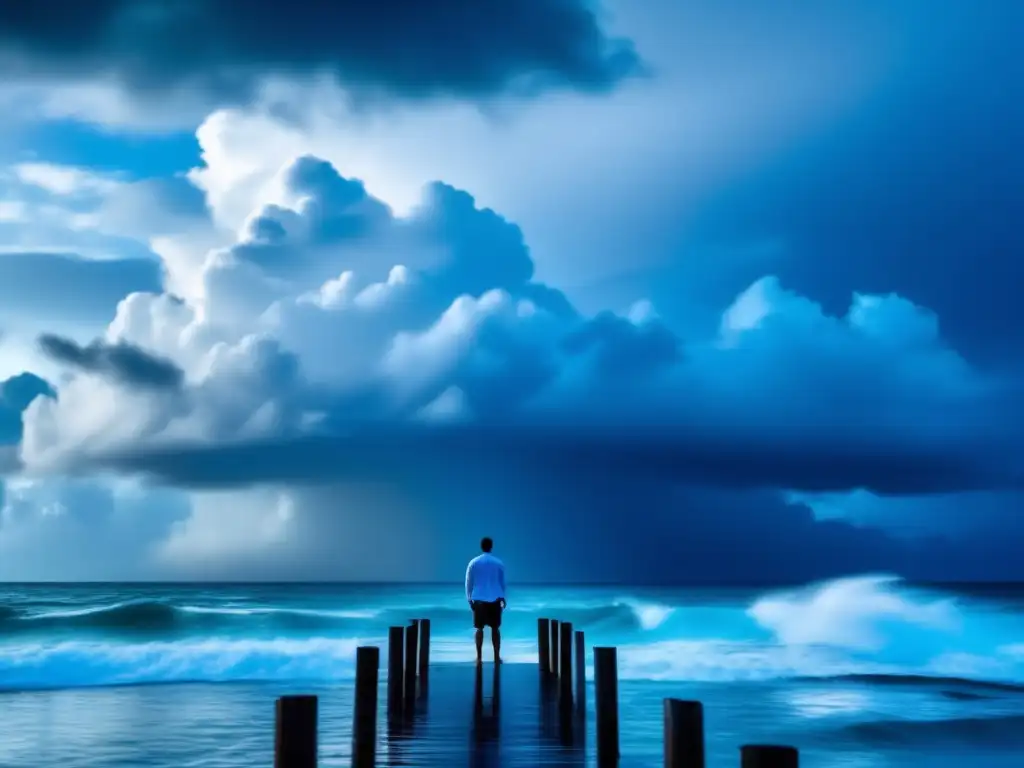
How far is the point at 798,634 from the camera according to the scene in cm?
3897

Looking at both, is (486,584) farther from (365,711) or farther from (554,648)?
(365,711)

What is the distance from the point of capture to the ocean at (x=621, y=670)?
536 inches

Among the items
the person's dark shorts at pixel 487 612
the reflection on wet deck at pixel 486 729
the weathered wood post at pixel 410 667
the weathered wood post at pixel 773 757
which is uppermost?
the person's dark shorts at pixel 487 612

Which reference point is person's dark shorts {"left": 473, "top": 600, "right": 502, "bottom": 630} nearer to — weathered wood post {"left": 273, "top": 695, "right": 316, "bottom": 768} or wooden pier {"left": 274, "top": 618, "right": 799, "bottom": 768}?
wooden pier {"left": 274, "top": 618, "right": 799, "bottom": 768}

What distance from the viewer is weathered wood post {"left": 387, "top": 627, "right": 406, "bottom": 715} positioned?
1271cm

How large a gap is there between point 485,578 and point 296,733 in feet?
28.9

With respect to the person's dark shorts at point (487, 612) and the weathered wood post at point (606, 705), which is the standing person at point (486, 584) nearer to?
the person's dark shorts at point (487, 612)

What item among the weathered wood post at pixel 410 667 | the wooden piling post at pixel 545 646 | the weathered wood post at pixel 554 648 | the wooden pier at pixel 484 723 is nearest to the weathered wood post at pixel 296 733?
the wooden pier at pixel 484 723

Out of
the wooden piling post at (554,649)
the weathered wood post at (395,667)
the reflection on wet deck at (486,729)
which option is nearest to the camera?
the reflection on wet deck at (486,729)

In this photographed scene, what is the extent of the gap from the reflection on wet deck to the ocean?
2.59 feet

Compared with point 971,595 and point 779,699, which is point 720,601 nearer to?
Answer: point 971,595

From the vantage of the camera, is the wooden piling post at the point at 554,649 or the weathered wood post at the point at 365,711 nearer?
the weathered wood post at the point at 365,711

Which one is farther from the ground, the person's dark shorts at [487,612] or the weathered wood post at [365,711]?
the person's dark shorts at [487,612]

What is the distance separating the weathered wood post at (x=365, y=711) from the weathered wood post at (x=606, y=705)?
1.91m
